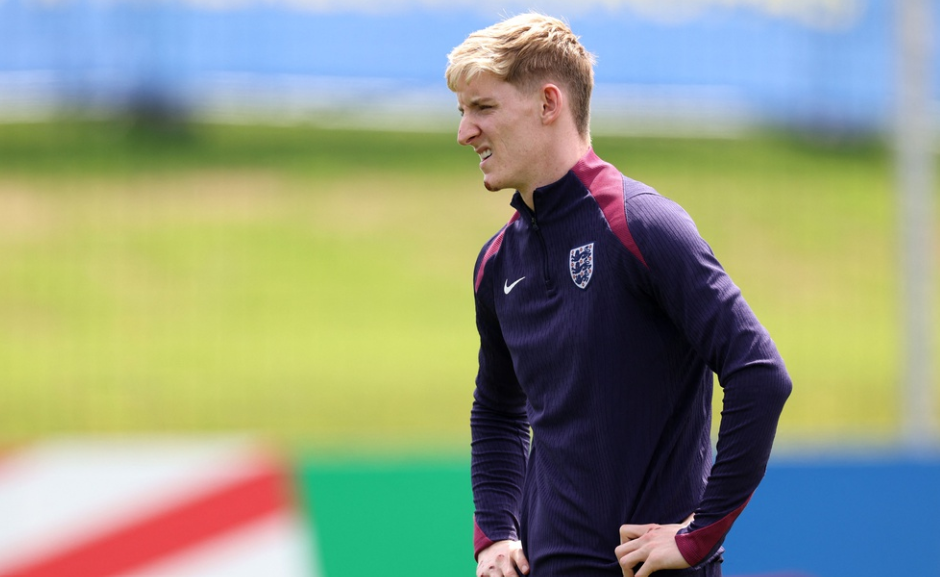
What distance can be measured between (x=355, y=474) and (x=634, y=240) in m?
2.74

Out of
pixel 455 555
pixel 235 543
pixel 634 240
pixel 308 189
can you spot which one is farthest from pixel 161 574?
pixel 308 189

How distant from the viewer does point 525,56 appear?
1.90m

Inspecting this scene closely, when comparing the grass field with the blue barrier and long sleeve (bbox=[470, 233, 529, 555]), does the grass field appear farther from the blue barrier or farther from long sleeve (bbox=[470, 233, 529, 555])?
long sleeve (bbox=[470, 233, 529, 555])

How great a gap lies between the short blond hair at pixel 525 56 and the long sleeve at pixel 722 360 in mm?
313

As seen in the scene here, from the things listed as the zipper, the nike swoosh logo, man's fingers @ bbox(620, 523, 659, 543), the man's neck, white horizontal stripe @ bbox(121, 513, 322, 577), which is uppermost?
the man's neck

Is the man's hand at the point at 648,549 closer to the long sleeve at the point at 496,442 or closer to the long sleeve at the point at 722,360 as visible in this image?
the long sleeve at the point at 722,360

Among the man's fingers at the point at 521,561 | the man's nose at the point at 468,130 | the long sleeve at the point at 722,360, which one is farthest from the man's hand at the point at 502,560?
the man's nose at the point at 468,130

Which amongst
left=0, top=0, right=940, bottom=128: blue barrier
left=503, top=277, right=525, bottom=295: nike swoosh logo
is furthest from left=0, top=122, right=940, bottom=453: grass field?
left=503, top=277, right=525, bottom=295: nike swoosh logo

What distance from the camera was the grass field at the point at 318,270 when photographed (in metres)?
8.43

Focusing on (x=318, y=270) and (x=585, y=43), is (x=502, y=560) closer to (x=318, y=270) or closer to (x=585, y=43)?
(x=585, y=43)

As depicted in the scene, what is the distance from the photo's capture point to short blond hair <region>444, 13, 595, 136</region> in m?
1.90

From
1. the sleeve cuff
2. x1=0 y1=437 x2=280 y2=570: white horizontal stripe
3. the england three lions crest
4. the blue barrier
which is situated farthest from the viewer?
the blue barrier

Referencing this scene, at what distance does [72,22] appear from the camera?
739 cm

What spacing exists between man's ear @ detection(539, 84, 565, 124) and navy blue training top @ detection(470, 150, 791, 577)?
0.09 m
